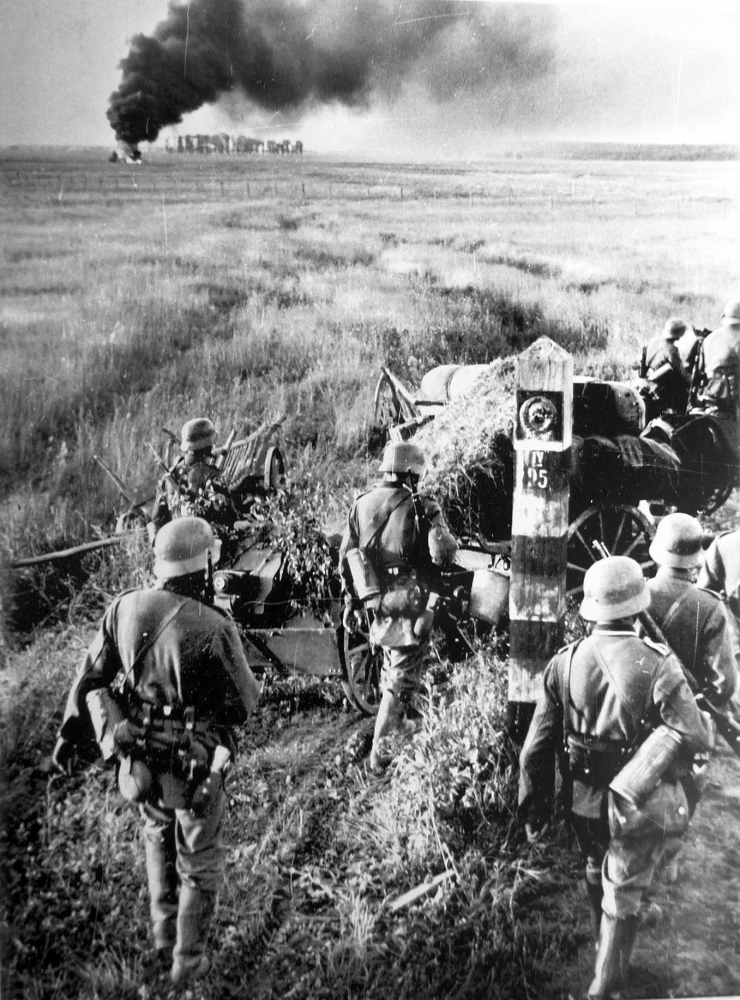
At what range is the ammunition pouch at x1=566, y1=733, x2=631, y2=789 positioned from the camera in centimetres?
278

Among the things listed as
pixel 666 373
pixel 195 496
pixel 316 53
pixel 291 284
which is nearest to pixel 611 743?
pixel 666 373

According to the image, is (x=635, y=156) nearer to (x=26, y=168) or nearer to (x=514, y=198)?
(x=514, y=198)

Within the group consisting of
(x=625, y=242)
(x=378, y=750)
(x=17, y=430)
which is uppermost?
(x=625, y=242)

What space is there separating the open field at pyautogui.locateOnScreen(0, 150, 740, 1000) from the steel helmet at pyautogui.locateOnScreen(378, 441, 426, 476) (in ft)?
0.38

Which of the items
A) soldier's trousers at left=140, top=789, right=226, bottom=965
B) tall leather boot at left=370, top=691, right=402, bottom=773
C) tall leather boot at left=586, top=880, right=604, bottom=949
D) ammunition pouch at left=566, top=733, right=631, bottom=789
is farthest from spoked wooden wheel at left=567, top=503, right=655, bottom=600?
soldier's trousers at left=140, top=789, right=226, bottom=965

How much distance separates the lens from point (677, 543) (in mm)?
3016

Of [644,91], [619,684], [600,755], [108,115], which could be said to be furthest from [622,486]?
[108,115]

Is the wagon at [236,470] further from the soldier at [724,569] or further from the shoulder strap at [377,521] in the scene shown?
the soldier at [724,569]

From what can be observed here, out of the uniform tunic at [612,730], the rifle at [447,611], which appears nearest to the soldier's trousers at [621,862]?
the uniform tunic at [612,730]

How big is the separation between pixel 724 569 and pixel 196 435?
2212 millimetres

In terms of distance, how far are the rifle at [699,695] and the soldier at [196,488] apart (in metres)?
1.47

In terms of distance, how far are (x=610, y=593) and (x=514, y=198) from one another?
1615 millimetres

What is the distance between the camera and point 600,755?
278 centimetres

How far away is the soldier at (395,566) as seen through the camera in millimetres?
2979
